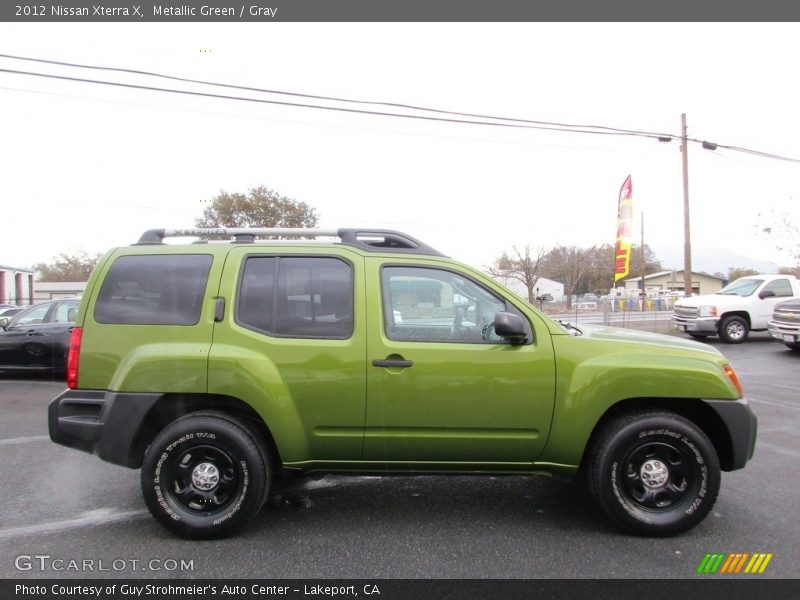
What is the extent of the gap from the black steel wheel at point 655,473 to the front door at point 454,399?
0.45 meters

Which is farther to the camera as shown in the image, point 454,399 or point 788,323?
point 788,323

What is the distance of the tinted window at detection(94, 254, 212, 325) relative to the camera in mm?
3373

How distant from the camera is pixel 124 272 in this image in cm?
347

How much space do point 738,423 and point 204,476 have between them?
3467mm

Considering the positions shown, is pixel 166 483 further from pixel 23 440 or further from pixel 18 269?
pixel 18 269

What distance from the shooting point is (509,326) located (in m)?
3.19

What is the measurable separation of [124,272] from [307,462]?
5.90ft

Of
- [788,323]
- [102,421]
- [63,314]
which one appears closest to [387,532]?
[102,421]

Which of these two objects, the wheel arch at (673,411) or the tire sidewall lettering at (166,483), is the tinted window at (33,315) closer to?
the tire sidewall lettering at (166,483)

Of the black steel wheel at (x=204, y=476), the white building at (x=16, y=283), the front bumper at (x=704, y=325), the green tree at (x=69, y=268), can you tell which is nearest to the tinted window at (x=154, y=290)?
the black steel wheel at (x=204, y=476)

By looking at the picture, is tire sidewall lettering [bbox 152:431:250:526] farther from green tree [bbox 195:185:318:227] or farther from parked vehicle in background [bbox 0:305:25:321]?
green tree [bbox 195:185:318:227]

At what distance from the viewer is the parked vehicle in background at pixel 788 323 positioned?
11469mm

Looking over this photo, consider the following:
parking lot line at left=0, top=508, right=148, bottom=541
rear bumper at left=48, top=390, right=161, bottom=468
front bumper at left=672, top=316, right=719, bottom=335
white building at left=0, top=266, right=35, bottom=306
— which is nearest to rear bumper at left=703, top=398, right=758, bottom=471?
rear bumper at left=48, top=390, right=161, bottom=468
